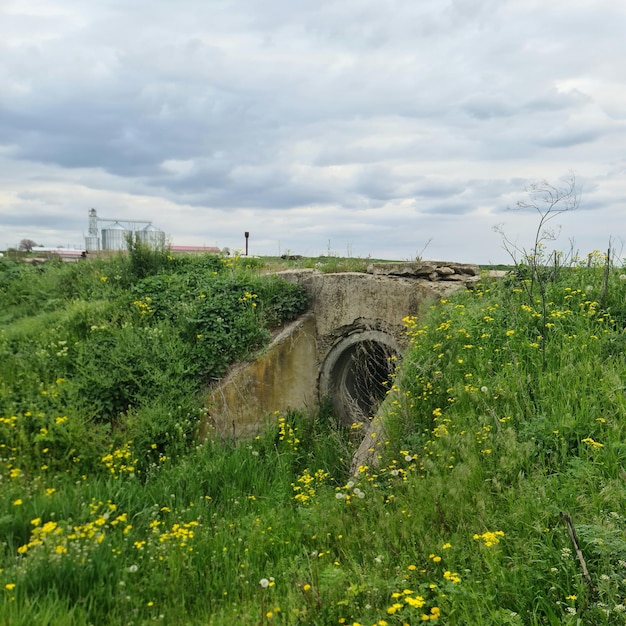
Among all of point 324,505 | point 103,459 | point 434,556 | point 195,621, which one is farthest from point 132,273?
point 434,556

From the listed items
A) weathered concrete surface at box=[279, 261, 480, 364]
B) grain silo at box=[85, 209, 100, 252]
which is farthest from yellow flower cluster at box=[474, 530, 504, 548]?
grain silo at box=[85, 209, 100, 252]

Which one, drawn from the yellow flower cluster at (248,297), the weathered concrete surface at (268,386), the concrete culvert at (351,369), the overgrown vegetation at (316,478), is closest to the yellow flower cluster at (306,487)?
the overgrown vegetation at (316,478)

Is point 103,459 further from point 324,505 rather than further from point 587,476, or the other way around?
point 587,476

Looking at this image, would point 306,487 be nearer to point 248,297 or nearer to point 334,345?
point 334,345

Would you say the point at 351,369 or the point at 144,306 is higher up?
the point at 144,306

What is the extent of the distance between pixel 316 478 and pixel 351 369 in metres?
3.14

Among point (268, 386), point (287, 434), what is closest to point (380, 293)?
point (268, 386)

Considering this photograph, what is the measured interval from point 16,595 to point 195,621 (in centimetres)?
122

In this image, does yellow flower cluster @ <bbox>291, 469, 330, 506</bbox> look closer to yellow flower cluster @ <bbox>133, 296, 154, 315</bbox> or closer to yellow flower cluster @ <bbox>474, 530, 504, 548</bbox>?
yellow flower cluster @ <bbox>474, 530, 504, 548</bbox>

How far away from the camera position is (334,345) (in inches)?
367

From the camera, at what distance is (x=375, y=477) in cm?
545

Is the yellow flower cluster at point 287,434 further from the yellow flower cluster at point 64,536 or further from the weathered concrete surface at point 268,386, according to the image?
the yellow flower cluster at point 64,536

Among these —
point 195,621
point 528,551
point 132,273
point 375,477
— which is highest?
point 132,273

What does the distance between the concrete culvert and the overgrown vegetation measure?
1.70 ft
